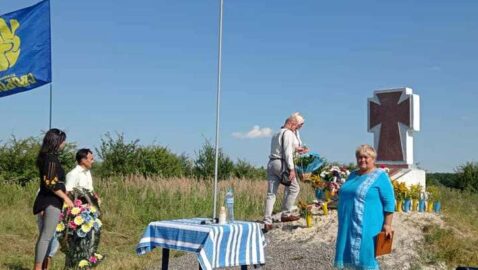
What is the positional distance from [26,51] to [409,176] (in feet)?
24.5

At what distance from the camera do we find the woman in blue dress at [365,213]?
5.65 metres

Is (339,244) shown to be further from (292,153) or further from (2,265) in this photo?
(2,265)

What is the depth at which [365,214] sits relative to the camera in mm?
5648

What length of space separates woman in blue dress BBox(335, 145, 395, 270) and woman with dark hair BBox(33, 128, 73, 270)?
3.42 meters

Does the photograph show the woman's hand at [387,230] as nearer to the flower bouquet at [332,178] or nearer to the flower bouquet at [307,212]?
the flower bouquet at [307,212]

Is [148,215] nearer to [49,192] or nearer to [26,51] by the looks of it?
[26,51]

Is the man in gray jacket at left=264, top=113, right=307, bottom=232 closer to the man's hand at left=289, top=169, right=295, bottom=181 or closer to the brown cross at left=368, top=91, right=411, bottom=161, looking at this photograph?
the man's hand at left=289, top=169, right=295, bottom=181

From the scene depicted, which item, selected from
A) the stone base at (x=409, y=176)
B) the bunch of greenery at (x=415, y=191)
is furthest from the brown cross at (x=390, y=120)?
the bunch of greenery at (x=415, y=191)

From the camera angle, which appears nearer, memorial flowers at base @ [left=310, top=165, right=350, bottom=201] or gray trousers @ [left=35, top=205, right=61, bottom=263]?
gray trousers @ [left=35, top=205, right=61, bottom=263]

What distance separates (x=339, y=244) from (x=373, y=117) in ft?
21.4

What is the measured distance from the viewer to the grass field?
936cm

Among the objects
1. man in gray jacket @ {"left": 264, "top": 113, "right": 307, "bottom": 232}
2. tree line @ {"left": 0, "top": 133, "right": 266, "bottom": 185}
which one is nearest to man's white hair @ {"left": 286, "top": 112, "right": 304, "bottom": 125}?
man in gray jacket @ {"left": 264, "top": 113, "right": 307, "bottom": 232}

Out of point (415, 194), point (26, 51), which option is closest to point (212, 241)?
point (415, 194)

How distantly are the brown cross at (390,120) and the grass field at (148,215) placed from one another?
1.55 meters
